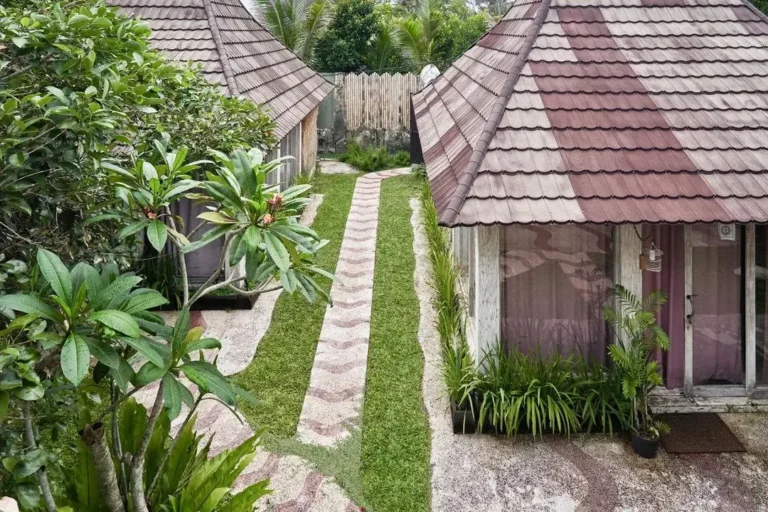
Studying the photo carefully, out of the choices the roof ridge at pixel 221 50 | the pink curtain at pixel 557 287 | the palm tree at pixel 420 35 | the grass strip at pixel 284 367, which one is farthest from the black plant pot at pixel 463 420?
the palm tree at pixel 420 35

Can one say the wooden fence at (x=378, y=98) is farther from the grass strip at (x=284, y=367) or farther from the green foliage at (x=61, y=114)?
the green foliage at (x=61, y=114)

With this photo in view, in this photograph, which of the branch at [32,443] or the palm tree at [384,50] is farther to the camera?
Result: the palm tree at [384,50]

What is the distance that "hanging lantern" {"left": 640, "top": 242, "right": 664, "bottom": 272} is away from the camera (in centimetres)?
578

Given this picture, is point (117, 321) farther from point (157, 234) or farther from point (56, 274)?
point (157, 234)

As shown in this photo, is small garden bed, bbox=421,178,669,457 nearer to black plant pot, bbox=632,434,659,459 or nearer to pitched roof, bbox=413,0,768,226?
black plant pot, bbox=632,434,659,459

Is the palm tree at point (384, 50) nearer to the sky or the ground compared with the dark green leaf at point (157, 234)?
nearer to the sky

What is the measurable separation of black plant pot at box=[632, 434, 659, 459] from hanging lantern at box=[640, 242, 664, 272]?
1.54 meters

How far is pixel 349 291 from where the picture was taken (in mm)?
9367

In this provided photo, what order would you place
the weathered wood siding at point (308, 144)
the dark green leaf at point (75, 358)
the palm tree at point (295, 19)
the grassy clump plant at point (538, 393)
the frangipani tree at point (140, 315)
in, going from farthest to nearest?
the palm tree at point (295, 19) < the weathered wood siding at point (308, 144) < the grassy clump plant at point (538, 393) < the frangipani tree at point (140, 315) < the dark green leaf at point (75, 358)

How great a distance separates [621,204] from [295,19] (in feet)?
59.5

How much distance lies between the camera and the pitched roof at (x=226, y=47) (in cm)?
959

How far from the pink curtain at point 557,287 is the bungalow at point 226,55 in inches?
167

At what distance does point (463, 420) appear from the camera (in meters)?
5.65

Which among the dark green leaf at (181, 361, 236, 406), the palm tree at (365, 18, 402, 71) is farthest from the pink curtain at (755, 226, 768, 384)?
the palm tree at (365, 18, 402, 71)
